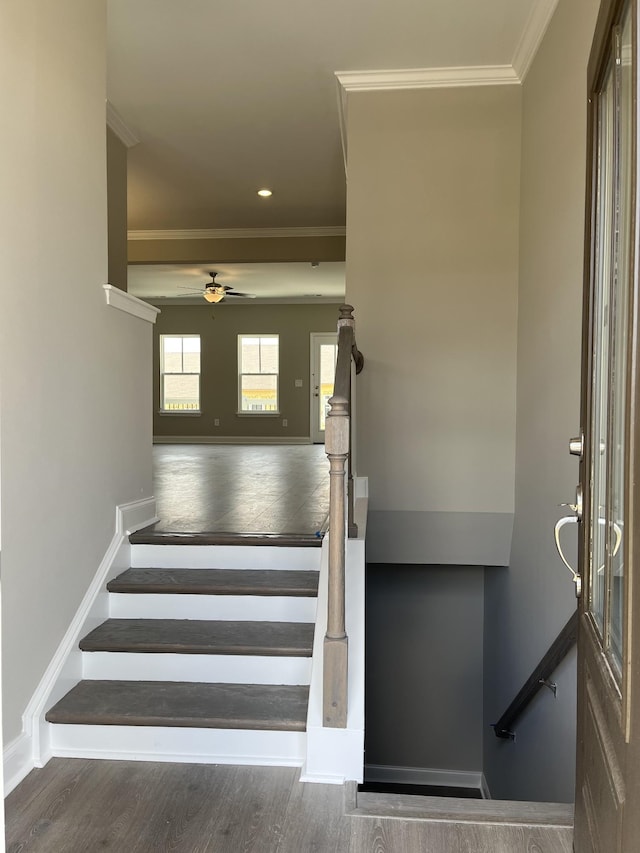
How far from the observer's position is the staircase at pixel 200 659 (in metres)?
2.19

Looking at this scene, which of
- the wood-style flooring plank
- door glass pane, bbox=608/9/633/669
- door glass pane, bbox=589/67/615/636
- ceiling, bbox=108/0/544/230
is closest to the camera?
door glass pane, bbox=608/9/633/669

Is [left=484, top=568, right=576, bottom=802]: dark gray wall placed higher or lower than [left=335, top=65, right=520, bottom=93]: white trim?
lower

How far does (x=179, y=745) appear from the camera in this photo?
219 cm

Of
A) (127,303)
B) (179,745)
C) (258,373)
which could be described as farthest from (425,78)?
(258,373)

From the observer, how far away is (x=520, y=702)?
3.24 metres

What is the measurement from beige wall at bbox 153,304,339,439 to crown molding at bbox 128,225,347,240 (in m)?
3.94

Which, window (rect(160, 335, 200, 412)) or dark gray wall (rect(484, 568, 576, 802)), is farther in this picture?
window (rect(160, 335, 200, 412))

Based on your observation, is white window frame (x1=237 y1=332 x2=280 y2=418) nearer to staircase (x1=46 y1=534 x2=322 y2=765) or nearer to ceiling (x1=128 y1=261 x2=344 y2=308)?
ceiling (x1=128 y1=261 x2=344 y2=308)

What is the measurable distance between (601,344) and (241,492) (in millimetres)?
3780

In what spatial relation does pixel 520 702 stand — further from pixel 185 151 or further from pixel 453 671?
pixel 185 151

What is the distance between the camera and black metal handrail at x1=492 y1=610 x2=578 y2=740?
2416 millimetres

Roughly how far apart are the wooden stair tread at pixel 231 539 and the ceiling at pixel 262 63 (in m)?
2.71

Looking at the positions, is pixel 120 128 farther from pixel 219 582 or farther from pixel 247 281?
pixel 247 281

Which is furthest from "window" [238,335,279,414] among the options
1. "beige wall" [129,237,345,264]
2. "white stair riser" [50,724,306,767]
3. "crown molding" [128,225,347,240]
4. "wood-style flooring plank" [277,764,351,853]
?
"wood-style flooring plank" [277,764,351,853]
